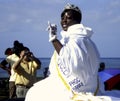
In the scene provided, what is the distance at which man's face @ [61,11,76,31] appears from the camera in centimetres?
559

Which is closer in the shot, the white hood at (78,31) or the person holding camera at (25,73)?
the white hood at (78,31)

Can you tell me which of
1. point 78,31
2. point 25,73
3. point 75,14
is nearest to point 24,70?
point 25,73

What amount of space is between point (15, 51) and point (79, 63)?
537cm

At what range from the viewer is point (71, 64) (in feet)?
17.5

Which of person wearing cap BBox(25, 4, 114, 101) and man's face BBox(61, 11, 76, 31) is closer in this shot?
person wearing cap BBox(25, 4, 114, 101)

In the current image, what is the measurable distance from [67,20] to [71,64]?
1.84ft

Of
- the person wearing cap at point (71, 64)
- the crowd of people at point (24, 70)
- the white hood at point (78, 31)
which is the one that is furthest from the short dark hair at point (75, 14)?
the crowd of people at point (24, 70)

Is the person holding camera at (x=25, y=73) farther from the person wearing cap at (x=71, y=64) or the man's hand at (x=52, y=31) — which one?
the man's hand at (x=52, y=31)

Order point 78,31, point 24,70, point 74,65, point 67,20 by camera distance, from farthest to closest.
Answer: point 24,70
point 67,20
point 78,31
point 74,65

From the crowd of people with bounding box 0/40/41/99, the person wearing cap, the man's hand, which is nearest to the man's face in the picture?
the person wearing cap

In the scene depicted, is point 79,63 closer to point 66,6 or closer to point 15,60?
point 66,6

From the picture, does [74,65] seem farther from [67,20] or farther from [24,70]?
[24,70]

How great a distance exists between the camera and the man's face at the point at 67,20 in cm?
559

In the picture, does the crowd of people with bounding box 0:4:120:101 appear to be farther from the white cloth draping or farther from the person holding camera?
the person holding camera
